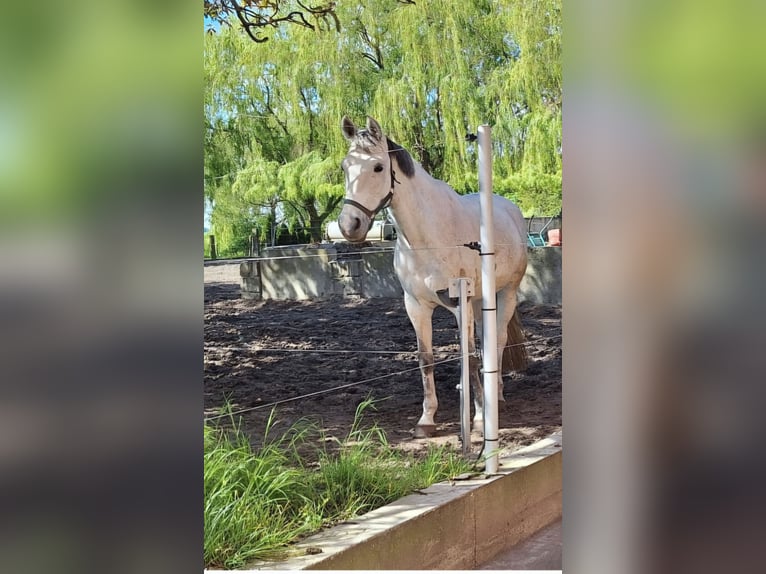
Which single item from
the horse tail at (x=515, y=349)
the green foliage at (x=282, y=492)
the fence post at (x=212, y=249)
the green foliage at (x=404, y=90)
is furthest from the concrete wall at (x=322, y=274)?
the green foliage at (x=282, y=492)

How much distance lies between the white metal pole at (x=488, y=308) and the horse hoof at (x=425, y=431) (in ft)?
2.21

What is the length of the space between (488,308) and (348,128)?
91 centimetres

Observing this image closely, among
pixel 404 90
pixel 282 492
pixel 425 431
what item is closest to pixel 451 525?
pixel 282 492

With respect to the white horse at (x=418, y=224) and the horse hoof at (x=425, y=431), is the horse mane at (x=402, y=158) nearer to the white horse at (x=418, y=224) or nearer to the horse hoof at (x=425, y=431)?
the white horse at (x=418, y=224)

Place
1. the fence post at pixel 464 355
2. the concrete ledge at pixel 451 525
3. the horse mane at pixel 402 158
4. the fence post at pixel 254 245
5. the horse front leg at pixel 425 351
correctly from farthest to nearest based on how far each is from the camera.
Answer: the fence post at pixel 254 245 < the horse front leg at pixel 425 351 < the horse mane at pixel 402 158 < the fence post at pixel 464 355 < the concrete ledge at pixel 451 525

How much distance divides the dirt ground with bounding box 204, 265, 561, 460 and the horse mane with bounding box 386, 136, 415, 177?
1263 mm

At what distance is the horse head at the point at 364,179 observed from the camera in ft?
8.81

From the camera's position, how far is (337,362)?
4.53 meters

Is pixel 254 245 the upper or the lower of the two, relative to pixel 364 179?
lower

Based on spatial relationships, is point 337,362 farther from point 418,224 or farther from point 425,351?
point 418,224
